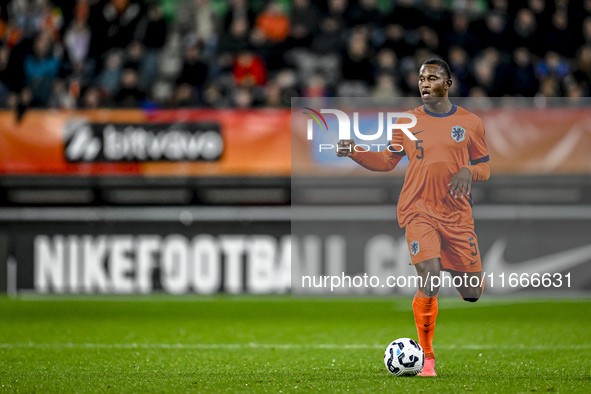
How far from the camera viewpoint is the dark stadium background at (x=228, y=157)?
10.9 m

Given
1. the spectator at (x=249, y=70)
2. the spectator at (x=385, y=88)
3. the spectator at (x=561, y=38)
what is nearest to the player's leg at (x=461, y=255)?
the spectator at (x=385, y=88)

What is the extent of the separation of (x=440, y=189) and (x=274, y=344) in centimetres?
254

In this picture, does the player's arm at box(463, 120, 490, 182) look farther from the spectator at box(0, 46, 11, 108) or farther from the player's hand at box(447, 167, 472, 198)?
the spectator at box(0, 46, 11, 108)

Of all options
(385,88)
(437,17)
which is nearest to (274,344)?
(385,88)

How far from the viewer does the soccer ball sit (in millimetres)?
5379

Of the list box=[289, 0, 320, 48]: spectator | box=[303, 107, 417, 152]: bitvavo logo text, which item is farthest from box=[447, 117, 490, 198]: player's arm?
box=[289, 0, 320, 48]: spectator

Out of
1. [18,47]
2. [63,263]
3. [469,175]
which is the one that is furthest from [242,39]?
[469,175]

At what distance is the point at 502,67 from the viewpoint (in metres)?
11.4

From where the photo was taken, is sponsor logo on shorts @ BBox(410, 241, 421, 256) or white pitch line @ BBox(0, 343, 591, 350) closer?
sponsor logo on shorts @ BBox(410, 241, 421, 256)

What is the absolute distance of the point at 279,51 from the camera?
1212 cm

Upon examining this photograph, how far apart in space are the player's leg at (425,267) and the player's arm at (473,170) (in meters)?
0.27

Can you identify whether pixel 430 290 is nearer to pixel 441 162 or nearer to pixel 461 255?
pixel 461 255

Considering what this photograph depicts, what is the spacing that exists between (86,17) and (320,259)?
510 centimetres

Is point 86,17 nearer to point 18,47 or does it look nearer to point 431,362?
point 18,47
